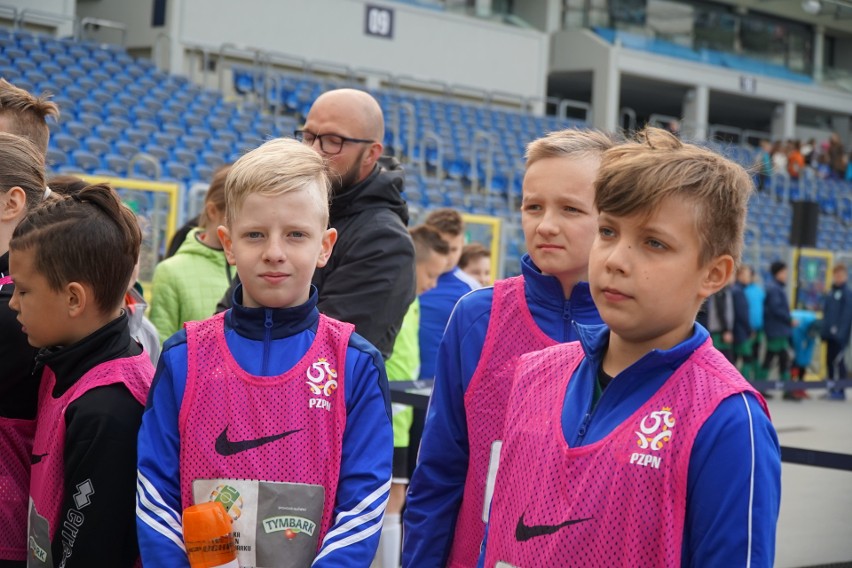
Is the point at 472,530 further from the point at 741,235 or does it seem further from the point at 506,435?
the point at 741,235

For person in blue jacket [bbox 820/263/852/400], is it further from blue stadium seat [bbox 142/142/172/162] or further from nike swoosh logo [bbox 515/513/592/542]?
nike swoosh logo [bbox 515/513/592/542]

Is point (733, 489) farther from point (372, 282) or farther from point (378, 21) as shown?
point (378, 21)

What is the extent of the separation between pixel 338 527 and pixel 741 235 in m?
1.00

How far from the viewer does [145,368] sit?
2.32 m

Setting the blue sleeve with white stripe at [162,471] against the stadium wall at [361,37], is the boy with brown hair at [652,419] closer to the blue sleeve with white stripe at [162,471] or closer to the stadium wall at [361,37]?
the blue sleeve with white stripe at [162,471]

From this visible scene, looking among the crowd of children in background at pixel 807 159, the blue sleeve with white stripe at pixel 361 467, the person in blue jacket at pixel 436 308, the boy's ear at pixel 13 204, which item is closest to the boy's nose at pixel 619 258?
the blue sleeve with white stripe at pixel 361 467

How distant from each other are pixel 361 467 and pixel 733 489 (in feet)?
2.72

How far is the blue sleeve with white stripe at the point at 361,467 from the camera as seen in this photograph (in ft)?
6.95

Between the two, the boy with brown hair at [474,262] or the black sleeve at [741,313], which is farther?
the black sleeve at [741,313]

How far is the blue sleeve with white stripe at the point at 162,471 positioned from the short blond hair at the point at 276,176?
0.36 meters

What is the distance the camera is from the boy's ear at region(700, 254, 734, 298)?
1.79 metres

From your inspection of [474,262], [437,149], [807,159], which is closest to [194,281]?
[474,262]

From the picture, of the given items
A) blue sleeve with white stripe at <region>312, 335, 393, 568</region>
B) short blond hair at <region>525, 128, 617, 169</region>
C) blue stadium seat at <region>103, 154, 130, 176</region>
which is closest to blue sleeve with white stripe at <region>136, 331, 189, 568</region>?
blue sleeve with white stripe at <region>312, 335, 393, 568</region>

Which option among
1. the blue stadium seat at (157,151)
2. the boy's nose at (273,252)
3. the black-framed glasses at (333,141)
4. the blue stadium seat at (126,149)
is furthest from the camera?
the blue stadium seat at (157,151)
